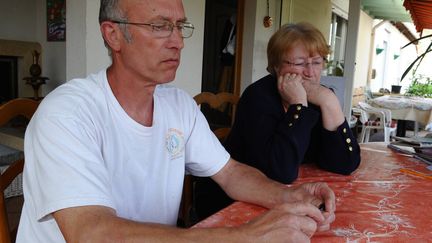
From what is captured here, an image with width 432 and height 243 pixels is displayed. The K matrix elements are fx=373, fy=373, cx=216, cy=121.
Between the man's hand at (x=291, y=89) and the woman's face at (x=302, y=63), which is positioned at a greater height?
the woman's face at (x=302, y=63)

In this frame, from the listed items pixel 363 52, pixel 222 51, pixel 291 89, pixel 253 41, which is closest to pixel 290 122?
pixel 291 89

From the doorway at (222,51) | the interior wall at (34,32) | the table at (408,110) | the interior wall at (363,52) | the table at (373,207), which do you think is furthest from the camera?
the interior wall at (363,52)

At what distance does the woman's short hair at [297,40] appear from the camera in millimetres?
1486

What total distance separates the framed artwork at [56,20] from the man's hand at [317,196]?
3.12m

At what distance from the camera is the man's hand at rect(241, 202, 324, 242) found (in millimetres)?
695

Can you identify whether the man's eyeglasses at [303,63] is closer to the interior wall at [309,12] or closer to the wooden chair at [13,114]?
the wooden chair at [13,114]

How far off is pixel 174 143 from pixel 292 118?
455 mm

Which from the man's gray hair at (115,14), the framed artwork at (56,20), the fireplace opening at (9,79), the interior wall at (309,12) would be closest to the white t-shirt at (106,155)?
the man's gray hair at (115,14)

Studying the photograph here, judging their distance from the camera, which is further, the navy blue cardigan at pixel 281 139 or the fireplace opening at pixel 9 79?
the fireplace opening at pixel 9 79

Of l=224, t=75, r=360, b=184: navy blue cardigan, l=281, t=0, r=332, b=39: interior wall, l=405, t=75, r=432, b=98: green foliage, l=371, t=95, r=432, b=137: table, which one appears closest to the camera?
l=224, t=75, r=360, b=184: navy blue cardigan

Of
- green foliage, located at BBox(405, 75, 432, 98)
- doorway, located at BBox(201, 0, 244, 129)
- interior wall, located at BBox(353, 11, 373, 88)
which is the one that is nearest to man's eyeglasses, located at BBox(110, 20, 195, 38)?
doorway, located at BBox(201, 0, 244, 129)

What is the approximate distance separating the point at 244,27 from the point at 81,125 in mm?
3659

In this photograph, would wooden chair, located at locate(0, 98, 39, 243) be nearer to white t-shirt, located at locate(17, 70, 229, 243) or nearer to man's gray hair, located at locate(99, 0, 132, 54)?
white t-shirt, located at locate(17, 70, 229, 243)

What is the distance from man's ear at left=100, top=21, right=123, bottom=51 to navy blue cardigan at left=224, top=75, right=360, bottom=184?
0.60m
